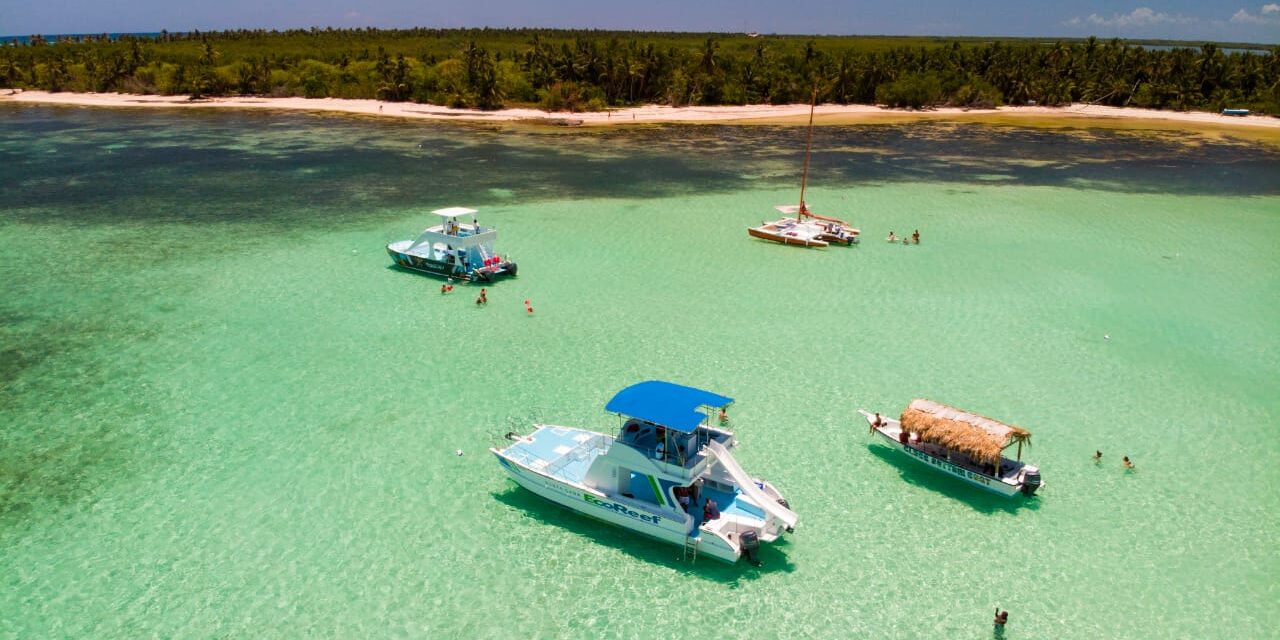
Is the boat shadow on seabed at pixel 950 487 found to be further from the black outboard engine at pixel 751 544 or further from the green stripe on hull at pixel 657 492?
the green stripe on hull at pixel 657 492

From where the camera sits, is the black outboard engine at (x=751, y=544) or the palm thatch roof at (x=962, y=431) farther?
the palm thatch roof at (x=962, y=431)

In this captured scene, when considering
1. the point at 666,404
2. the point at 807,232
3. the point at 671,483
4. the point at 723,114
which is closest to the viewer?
the point at 671,483

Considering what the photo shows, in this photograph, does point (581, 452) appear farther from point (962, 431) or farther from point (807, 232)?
point (807, 232)

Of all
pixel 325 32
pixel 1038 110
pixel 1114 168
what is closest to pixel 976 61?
pixel 1038 110

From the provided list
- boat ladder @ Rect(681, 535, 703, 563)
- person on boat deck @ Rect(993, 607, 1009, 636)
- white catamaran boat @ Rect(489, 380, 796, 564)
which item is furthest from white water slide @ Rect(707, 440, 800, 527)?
person on boat deck @ Rect(993, 607, 1009, 636)

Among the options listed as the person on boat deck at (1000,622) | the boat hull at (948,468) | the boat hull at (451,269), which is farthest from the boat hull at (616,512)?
the boat hull at (451,269)

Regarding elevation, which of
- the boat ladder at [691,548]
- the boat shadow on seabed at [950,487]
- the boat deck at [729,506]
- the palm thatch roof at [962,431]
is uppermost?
the palm thatch roof at [962,431]

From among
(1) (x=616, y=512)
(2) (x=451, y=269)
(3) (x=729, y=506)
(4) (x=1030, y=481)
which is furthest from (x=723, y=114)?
(1) (x=616, y=512)

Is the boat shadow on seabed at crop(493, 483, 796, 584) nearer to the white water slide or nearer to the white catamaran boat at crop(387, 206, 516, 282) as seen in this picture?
the white water slide
